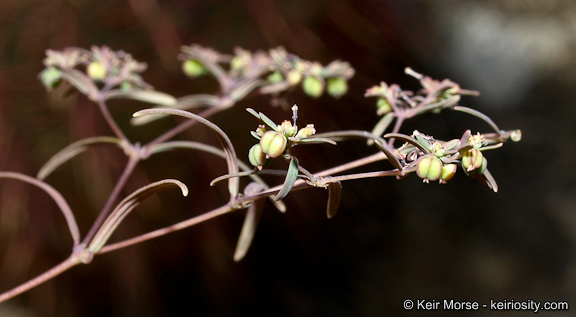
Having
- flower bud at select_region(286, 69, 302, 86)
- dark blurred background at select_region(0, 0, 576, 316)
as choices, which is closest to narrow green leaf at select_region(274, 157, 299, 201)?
flower bud at select_region(286, 69, 302, 86)

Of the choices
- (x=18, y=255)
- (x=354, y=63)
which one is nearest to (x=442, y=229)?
(x=354, y=63)

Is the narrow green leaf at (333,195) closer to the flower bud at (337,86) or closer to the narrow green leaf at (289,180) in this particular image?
the narrow green leaf at (289,180)

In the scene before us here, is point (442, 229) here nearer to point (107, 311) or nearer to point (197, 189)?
point (197, 189)

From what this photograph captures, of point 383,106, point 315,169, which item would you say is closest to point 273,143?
point 383,106

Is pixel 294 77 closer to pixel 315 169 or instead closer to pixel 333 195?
pixel 333 195

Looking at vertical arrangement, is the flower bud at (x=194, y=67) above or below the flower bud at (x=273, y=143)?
above

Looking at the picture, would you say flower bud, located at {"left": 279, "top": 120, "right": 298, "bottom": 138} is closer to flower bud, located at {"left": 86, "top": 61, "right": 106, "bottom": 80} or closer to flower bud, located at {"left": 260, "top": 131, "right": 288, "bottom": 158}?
flower bud, located at {"left": 260, "top": 131, "right": 288, "bottom": 158}

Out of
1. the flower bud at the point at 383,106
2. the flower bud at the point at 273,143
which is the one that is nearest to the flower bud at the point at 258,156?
the flower bud at the point at 273,143
